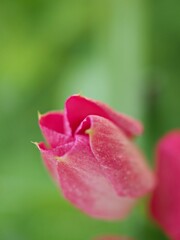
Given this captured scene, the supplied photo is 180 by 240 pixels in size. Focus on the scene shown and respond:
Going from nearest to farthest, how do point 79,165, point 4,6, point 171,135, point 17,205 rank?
1. point 79,165
2. point 171,135
3. point 17,205
4. point 4,6

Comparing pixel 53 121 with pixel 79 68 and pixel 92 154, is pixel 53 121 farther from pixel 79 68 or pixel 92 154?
pixel 79 68

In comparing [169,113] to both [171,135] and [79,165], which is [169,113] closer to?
[171,135]

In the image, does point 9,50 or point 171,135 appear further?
point 9,50

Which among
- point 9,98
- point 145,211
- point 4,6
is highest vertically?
point 4,6

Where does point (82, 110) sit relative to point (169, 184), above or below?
above

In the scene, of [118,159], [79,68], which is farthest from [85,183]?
[79,68]

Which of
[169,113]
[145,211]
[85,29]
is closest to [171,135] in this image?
[145,211]
